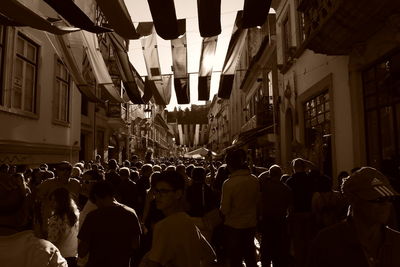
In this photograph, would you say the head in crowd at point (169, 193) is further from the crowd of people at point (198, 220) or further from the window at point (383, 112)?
the window at point (383, 112)

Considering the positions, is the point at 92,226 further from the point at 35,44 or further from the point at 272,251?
the point at 35,44

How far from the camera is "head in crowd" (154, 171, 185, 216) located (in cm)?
290

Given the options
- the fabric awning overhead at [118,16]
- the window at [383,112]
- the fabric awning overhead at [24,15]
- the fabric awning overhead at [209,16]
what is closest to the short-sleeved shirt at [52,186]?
the fabric awning overhead at [24,15]

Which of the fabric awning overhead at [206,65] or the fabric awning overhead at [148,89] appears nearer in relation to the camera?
the fabric awning overhead at [206,65]

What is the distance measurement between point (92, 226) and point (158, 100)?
8.75 metres

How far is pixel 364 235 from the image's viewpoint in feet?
6.30

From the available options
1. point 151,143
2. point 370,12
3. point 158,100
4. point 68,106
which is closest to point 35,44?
point 68,106

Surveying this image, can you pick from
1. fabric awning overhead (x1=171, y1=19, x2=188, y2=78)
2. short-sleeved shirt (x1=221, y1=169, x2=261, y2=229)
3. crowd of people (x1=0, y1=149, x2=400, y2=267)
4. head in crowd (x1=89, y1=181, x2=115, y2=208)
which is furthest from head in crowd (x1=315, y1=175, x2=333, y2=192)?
fabric awning overhead (x1=171, y1=19, x2=188, y2=78)

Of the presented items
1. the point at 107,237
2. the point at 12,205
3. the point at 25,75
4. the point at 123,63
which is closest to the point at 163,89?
the point at 123,63

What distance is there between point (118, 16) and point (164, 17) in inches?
35.1

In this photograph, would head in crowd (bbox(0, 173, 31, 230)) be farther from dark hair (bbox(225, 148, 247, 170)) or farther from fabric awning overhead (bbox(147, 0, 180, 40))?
fabric awning overhead (bbox(147, 0, 180, 40))

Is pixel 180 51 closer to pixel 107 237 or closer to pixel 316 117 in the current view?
pixel 316 117

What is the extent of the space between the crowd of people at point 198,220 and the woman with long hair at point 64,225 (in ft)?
0.04

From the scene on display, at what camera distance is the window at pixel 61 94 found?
15555 millimetres
